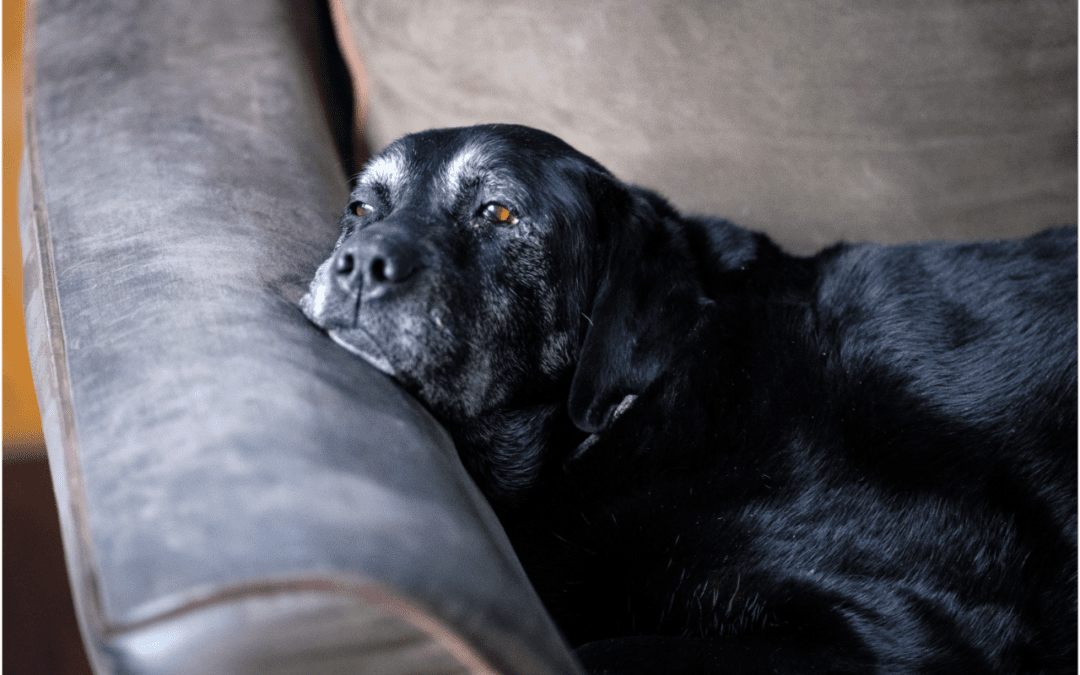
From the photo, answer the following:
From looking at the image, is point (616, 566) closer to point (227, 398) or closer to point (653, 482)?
point (653, 482)

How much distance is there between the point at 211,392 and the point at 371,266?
0.41 m

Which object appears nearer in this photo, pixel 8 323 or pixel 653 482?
pixel 653 482

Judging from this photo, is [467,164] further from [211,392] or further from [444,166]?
[211,392]

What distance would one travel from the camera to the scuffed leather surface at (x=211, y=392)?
65cm

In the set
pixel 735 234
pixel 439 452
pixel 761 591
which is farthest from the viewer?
pixel 735 234

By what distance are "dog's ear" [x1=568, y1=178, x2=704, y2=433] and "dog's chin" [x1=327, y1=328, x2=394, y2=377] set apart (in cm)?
33

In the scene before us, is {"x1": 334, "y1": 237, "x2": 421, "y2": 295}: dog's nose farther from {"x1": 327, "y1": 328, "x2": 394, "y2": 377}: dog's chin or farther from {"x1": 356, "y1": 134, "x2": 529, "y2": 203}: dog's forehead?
{"x1": 356, "y1": 134, "x2": 529, "y2": 203}: dog's forehead

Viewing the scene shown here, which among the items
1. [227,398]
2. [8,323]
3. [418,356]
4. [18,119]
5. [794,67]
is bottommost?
[8,323]

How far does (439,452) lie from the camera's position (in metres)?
0.94

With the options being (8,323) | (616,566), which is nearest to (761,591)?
(616,566)

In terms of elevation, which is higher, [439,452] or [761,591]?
[439,452]

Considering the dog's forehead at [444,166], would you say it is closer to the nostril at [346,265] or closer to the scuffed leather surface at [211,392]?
the scuffed leather surface at [211,392]

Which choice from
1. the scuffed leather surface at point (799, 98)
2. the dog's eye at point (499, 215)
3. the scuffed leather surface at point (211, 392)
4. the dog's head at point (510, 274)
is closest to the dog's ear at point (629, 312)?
the dog's head at point (510, 274)

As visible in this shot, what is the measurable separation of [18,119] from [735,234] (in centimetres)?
213
